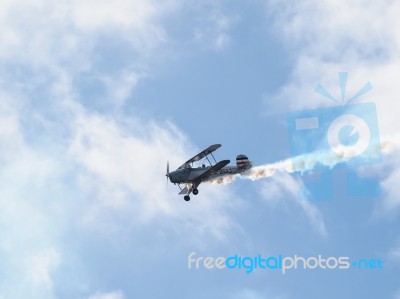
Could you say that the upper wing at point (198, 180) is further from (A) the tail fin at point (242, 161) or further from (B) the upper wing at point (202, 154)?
(A) the tail fin at point (242, 161)

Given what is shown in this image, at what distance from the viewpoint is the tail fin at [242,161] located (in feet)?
257

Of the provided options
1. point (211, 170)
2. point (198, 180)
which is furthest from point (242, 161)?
point (198, 180)

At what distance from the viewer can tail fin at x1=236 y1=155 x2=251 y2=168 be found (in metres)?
78.3

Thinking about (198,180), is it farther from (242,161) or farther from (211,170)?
(242,161)

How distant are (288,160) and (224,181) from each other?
8.41m

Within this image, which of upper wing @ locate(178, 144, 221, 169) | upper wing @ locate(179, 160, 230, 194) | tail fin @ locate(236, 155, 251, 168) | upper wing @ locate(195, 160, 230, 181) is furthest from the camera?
tail fin @ locate(236, 155, 251, 168)

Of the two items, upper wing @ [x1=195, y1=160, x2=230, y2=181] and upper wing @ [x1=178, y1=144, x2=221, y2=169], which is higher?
upper wing @ [x1=178, y1=144, x2=221, y2=169]

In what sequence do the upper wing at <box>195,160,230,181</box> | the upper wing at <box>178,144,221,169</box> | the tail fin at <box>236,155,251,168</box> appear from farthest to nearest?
1. the tail fin at <box>236,155,251,168</box>
2. the upper wing at <box>178,144,221,169</box>
3. the upper wing at <box>195,160,230,181</box>

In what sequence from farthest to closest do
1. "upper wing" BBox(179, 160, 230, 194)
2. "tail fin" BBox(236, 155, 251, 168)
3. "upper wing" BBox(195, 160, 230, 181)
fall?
1. "tail fin" BBox(236, 155, 251, 168)
2. "upper wing" BBox(179, 160, 230, 194)
3. "upper wing" BBox(195, 160, 230, 181)

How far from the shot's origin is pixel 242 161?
78.6 m

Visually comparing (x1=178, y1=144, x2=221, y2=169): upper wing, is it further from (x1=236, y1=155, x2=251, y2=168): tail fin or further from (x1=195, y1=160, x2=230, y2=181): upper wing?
(x1=236, y1=155, x2=251, y2=168): tail fin

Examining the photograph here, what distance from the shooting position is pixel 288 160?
75375 millimetres

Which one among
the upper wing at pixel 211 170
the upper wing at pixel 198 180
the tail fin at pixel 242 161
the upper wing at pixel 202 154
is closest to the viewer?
the upper wing at pixel 211 170

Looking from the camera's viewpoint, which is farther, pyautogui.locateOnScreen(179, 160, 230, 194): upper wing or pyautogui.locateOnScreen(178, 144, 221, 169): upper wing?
pyautogui.locateOnScreen(178, 144, 221, 169): upper wing
